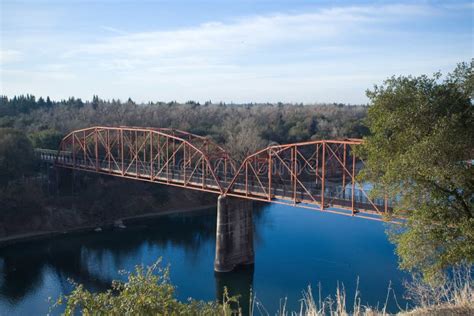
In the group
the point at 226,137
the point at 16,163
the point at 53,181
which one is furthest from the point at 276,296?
the point at 226,137

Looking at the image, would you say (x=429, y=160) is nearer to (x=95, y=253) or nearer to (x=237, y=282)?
(x=237, y=282)

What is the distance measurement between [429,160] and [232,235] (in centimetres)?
2508

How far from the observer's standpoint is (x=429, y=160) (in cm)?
1140

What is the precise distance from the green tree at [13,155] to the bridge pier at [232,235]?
2161cm

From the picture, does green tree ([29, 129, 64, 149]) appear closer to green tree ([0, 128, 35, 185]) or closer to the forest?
the forest

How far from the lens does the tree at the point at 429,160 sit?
1148 cm

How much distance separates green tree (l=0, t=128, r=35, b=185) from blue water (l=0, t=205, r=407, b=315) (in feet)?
24.6

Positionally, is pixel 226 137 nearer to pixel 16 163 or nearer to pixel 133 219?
pixel 133 219

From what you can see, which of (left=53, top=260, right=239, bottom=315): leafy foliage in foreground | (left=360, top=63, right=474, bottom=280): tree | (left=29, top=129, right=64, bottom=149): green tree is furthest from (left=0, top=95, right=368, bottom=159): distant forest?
(left=53, top=260, right=239, bottom=315): leafy foliage in foreground

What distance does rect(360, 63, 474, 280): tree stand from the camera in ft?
37.7

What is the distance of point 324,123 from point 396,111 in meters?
75.2

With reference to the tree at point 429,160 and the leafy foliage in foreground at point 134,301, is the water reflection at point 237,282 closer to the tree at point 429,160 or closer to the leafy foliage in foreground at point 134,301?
the tree at point 429,160

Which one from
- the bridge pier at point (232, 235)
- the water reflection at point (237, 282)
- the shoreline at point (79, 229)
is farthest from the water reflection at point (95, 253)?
the bridge pier at point (232, 235)

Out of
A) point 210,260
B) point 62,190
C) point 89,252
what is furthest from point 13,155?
point 210,260
